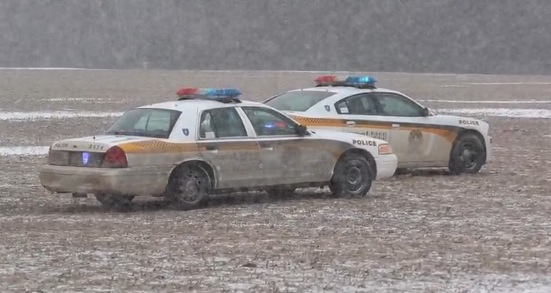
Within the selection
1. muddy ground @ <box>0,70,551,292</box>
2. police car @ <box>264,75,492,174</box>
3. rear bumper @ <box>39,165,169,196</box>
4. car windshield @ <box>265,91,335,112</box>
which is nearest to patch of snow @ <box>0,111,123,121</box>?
→ muddy ground @ <box>0,70,551,292</box>

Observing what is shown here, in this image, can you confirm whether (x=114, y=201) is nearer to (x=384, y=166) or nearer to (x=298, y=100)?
(x=384, y=166)

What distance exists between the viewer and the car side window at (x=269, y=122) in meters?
14.7

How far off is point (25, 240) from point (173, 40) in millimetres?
83845

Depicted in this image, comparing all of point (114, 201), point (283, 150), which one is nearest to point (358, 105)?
point (283, 150)

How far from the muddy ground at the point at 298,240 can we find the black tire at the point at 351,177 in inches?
8.3

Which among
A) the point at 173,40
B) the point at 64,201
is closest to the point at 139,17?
the point at 173,40

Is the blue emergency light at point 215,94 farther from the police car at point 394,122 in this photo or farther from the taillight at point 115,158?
the police car at point 394,122

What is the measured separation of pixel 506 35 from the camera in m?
94.6

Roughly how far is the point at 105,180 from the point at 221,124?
5.84 ft

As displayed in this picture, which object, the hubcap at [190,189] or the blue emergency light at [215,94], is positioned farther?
the blue emergency light at [215,94]

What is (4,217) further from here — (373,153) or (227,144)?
(373,153)

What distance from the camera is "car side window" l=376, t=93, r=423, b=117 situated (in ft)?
58.9

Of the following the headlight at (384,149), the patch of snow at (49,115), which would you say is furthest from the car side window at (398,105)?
the patch of snow at (49,115)

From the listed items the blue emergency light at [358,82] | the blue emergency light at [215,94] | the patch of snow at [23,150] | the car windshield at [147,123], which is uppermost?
the blue emergency light at [358,82]
